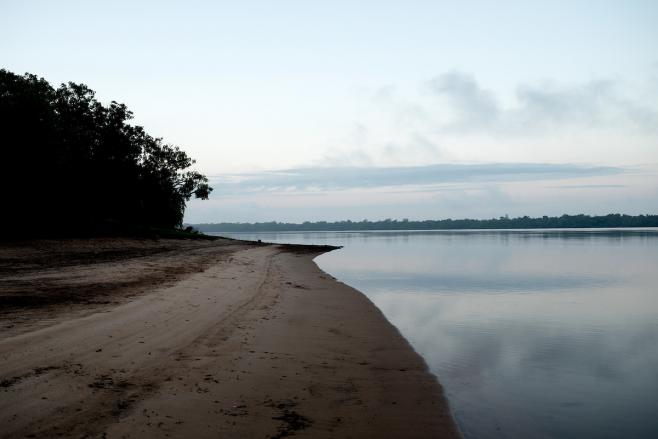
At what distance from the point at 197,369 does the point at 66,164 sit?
3330 cm

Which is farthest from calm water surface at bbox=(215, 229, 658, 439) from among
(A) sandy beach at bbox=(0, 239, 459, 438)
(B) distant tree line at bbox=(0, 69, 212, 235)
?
(B) distant tree line at bbox=(0, 69, 212, 235)

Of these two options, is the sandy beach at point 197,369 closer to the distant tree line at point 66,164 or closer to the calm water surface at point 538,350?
the calm water surface at point 538,350

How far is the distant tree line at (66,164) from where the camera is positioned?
102ft

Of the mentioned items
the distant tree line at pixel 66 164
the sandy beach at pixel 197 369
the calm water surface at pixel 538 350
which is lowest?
the calm water surface at pixel 538 350

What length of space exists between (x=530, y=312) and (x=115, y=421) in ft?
48.7

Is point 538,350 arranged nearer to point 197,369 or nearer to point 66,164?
point 197,369

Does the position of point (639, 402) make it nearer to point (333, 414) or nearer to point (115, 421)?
point (333, 414)

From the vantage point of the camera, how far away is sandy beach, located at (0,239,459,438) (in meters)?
5.34

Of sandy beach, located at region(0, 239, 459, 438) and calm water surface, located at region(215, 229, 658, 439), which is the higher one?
sandy beach, located at region(0, 239, 459, 438)

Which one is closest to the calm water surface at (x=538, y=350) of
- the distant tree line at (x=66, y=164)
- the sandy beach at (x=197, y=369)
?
the sandy beach at (x=197, y=369)

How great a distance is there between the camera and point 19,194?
104ft

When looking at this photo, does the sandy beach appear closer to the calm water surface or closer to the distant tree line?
the calm water surface

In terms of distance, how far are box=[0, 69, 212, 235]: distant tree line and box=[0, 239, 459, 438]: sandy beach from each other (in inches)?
805

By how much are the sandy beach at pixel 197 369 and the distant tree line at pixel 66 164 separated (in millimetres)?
20437
